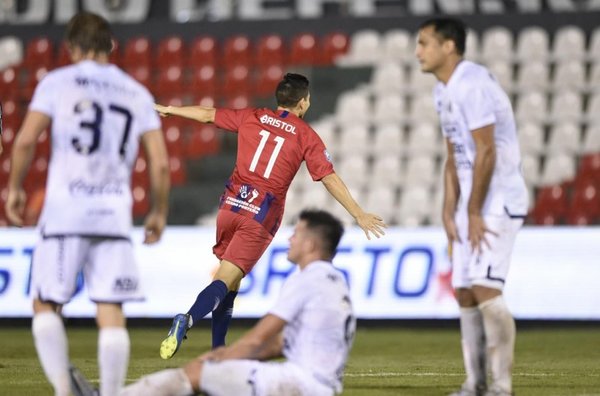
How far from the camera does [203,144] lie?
59.9ft

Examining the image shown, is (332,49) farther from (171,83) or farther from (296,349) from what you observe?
(296,349)

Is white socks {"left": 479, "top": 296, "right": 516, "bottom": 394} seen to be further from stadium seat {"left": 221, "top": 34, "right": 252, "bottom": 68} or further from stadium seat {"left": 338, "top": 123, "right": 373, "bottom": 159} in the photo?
A: stadium seat {"left": 221, "top": 34, "right": 252, "bottom": 68}

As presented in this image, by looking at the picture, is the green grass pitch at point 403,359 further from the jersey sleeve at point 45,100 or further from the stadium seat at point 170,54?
the stadium seat at point 170,54

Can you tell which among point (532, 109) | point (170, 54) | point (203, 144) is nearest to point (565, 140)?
point (532, 109)

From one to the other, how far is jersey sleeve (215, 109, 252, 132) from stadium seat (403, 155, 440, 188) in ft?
28.1

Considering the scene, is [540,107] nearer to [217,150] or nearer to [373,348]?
[217,150]

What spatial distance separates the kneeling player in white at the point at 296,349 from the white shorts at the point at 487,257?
1.08m

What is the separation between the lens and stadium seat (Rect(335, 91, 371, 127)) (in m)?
18.1

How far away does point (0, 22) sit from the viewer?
66.9 ft

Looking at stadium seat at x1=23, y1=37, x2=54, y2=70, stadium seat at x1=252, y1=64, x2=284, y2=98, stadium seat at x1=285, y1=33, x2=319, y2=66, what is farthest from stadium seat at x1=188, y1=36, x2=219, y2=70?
stadium seat at x1=23, y1=37, x2=54, y2=70

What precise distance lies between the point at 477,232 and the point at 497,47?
12275 millimetres

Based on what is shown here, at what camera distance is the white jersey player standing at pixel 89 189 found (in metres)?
5.35

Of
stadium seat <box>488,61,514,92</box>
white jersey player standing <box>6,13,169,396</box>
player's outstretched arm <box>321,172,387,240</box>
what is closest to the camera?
white jersey player standing <box>6,13,169,396</box>

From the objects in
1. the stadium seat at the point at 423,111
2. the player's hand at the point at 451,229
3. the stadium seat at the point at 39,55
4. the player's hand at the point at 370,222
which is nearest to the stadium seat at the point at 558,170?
the stadium seat at the point at 423,111
